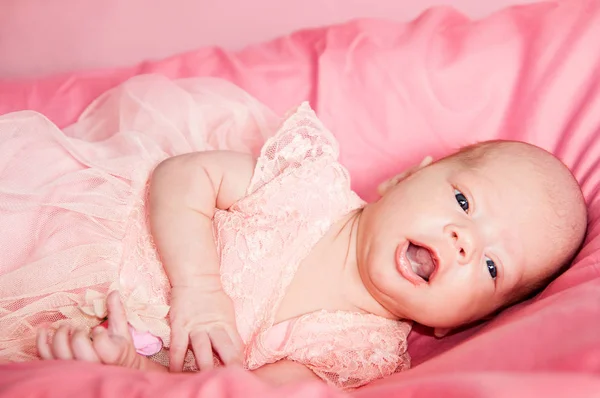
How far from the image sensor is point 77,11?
1971mm

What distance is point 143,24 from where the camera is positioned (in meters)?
2.00

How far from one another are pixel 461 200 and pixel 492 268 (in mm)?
136

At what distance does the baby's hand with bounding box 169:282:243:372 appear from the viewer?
1123mm

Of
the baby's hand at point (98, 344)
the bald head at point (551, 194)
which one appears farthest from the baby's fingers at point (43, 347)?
the bald head at point (551, 194)

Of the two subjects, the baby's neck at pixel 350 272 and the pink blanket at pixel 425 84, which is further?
the pink blanket at pixel 425 84

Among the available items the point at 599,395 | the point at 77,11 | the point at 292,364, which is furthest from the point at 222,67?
the point at 599,395

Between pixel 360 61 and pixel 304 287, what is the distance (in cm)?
66

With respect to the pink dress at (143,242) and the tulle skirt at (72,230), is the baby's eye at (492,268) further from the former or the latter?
the tulle skirt at (72,230)

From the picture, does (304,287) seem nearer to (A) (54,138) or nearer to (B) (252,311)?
(B) (252,311)

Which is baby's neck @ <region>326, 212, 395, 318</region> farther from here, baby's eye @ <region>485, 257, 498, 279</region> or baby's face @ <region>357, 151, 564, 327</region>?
baby's eye @ <region>485, 257, 498, 279</region>

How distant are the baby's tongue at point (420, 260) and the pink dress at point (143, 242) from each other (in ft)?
0.46

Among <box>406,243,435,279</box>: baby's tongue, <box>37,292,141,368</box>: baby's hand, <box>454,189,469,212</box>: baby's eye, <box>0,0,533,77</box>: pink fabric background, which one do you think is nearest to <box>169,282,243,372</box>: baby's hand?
<box>37,292,141,368</box>: baby's hand

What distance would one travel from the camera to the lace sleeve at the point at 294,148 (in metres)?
1.29

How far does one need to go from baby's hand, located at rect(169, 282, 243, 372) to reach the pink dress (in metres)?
0.03
